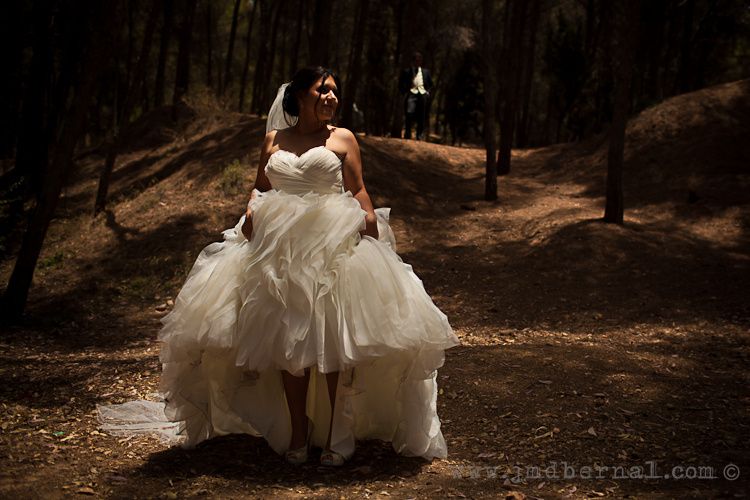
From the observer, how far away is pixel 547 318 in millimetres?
9000

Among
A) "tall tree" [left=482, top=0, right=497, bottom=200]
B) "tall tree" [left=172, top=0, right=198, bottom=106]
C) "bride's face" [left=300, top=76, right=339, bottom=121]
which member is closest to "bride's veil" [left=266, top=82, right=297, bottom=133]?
"bride's face" [left=300, top=76, right=339, bottom=121]

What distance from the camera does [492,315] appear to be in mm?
9242

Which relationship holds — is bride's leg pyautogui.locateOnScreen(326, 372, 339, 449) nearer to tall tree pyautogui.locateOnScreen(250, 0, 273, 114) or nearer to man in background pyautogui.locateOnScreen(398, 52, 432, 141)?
man in background pyautogui.locateOnScreen(398, 52, 432, 141)

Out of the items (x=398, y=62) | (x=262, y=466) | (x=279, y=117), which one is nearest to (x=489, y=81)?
(x=279, y=117)

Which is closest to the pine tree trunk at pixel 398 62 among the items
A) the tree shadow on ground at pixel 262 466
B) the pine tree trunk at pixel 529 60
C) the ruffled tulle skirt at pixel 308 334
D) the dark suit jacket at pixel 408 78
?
the dark suit jacket at pixel 408 78

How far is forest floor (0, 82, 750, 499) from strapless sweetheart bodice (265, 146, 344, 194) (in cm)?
163

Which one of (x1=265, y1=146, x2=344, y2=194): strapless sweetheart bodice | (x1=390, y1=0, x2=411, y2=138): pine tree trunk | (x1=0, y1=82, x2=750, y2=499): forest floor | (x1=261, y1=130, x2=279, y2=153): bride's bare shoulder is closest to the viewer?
(x1=0, y1=82, x2=750, y2=499): forest floor

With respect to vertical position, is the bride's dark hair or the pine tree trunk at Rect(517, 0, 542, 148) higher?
the pine tree trunk at Rect(517, 0, 542, 148)

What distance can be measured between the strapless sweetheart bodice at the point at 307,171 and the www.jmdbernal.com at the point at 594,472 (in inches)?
73.0

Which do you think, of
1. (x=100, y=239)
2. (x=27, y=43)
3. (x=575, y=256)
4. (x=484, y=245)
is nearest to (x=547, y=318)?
(x=575, y=256)

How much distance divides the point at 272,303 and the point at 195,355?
58cm

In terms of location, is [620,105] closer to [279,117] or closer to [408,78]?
[408,78]

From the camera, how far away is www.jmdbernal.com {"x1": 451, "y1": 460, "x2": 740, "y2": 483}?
162 inches

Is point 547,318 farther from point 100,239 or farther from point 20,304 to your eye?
point 100,239
